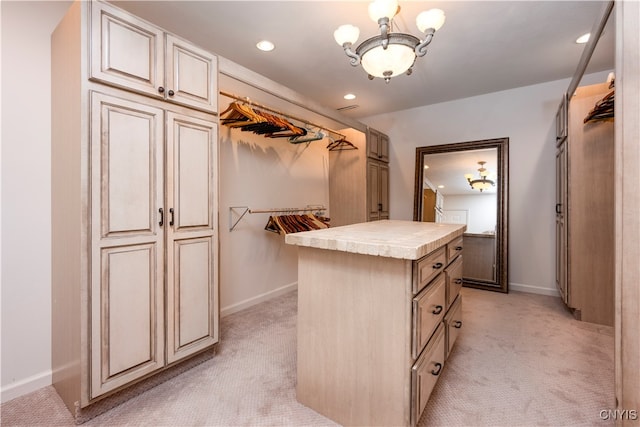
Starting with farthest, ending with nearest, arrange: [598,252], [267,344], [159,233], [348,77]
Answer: [348,77], [598,252], [267,344], [159,233]

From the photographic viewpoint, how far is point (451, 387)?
177 centimetres

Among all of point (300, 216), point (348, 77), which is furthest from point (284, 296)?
point (348, 77)

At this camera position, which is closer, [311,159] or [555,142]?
[555,142]

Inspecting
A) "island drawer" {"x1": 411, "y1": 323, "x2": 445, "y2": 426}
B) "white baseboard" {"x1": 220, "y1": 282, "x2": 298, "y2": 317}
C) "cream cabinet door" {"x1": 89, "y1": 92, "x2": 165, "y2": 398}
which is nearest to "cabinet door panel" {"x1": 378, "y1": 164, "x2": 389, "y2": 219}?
"white baseboard" {"x1": 220, "y1": 282, "x2": 298, "y2": 317}

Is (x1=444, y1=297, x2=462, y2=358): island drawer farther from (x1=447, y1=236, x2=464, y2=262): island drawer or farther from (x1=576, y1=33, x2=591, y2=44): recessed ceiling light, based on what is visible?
(x1=576, y1=33, x2=591, y2=44): recessed ceiling light

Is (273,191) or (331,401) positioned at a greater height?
(273,191)

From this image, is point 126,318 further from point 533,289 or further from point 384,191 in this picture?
point 533,289

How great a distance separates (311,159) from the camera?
399 cm

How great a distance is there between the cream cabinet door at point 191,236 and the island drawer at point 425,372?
4.55 ft

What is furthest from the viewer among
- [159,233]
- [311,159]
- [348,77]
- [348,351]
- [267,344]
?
[311,159]

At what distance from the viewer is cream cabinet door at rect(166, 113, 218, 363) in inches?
70.6

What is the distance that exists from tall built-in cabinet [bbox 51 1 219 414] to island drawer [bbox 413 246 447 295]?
1.38 meters

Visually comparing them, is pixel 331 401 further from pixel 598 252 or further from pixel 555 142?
pixel 555 142

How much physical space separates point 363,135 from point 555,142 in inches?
90.9
